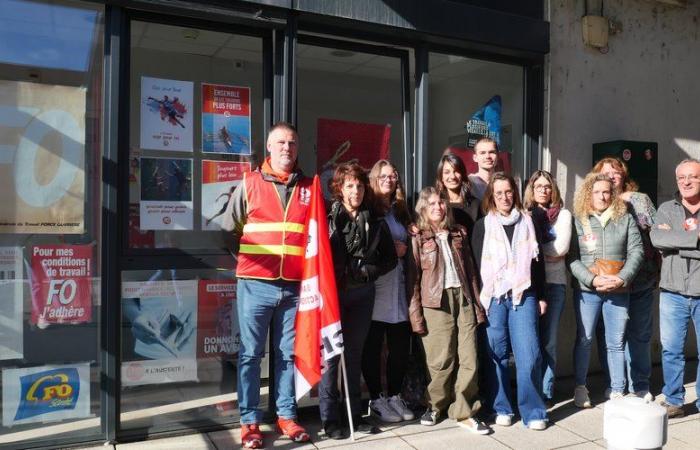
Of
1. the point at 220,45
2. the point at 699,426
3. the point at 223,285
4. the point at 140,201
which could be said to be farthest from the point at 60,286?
the point at 699,426

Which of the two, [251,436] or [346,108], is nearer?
[251,436]

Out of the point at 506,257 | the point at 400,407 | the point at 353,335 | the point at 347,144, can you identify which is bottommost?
the point at 400,407

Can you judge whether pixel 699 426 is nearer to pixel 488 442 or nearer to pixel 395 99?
pixel 488 442

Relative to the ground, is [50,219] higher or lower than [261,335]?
higher

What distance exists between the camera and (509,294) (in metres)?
4.18

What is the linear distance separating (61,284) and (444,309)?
8.08 feet

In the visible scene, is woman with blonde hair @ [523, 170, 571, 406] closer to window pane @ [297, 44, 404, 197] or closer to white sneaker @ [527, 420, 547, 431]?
white sneaker @ [527, 420, 547, 431]

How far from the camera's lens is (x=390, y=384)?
14.4 ft

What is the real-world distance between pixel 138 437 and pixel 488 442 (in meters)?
2.25

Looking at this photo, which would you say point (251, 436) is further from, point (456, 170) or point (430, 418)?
point (456, 170)

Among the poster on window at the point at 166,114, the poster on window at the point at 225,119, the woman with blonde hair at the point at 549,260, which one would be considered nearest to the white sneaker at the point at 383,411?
the woman with blonde hair at the point at 549,260

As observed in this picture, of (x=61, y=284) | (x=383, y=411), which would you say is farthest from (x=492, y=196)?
(x=61, y=284)

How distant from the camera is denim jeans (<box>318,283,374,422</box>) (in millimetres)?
4039

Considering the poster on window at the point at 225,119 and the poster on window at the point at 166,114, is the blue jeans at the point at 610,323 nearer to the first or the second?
the poster on window at the point at 225,119
